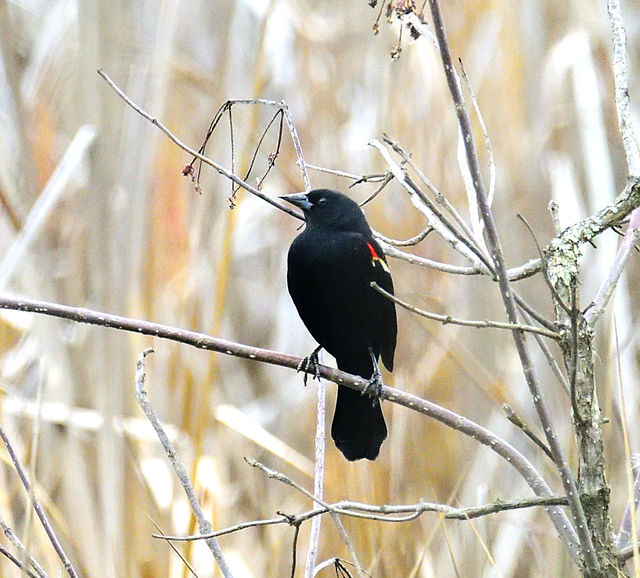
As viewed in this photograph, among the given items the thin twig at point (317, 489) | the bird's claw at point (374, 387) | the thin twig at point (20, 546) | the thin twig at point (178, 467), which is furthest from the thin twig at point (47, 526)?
the bird's claw at point (374, 387)

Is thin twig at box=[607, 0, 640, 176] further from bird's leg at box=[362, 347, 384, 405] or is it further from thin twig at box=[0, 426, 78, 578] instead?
thin twig at box=[0, 426, 78, 578]

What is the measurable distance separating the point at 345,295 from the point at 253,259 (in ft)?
5.24

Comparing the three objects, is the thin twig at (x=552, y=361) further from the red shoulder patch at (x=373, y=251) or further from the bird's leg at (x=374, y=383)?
the red shoulder patch at (x=373, y=251)

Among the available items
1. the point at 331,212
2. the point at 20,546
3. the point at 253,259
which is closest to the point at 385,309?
the point at 331,212

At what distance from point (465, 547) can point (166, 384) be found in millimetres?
1259

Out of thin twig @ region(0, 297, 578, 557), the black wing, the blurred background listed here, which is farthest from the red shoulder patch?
thin twig @ region(0, 297, 578, 557)

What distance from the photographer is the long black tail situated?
2090mm

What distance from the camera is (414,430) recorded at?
277cm

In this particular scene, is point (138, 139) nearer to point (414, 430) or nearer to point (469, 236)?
point (414, 430)

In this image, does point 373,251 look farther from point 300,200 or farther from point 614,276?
point 614,276

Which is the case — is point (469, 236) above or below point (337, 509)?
above

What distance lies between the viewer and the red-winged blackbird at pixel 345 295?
6.78 feet

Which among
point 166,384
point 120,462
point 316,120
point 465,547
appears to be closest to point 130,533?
point 120,462

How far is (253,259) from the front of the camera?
11.9 ft
